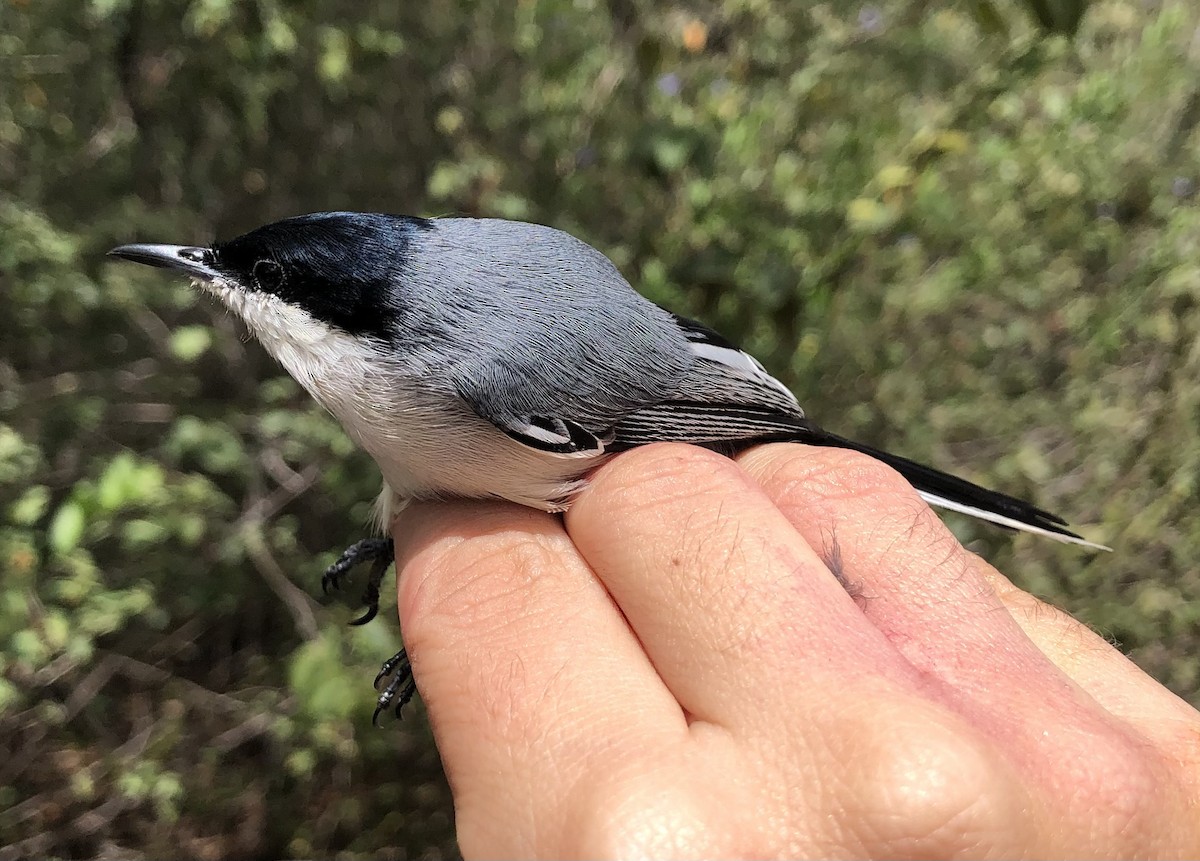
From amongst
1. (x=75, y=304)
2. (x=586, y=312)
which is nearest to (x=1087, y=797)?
(x=586, y=312)

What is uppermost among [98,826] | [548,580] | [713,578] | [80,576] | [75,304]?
[713,578]

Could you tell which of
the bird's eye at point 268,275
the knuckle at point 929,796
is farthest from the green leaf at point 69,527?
the knuckle at point 929,796

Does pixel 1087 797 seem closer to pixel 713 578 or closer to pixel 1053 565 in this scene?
pixel 713 578

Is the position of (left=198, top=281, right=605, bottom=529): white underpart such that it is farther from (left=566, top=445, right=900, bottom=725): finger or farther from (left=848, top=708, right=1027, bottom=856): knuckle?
(left=848, top=708, right=1027, bottom=856): knuckle

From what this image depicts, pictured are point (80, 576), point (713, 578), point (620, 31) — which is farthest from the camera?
point (620, 31)

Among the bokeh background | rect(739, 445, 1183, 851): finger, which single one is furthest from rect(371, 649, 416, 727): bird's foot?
rect(739, 445, 1183, 851): finger

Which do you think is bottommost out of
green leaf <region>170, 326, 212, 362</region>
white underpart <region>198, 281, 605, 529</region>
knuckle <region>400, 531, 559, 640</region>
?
green leaf <region>170, 326, 212, 362</region>

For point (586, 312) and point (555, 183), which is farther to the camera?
point (555, 183)
